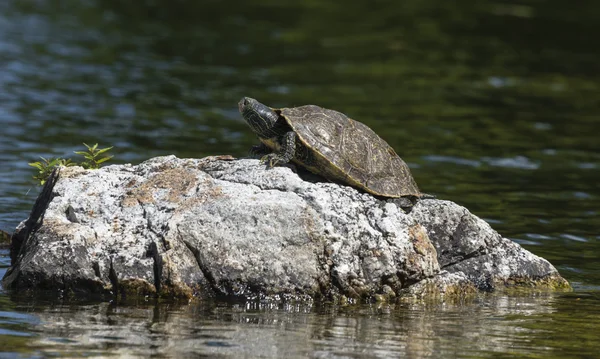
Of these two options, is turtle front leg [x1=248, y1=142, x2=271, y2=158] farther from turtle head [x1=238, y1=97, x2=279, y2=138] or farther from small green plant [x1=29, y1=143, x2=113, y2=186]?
small green plant [x1=29, y1=143, x2=113, y2=186]

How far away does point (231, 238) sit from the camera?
730 cm

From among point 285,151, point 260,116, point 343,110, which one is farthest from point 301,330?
point 343,110

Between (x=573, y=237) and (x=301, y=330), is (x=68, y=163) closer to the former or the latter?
(x=301, y=330)

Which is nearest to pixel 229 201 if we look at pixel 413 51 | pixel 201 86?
pixel 201 86

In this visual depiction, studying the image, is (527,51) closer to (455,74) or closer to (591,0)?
(455,74)

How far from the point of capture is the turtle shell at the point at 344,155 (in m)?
7.73

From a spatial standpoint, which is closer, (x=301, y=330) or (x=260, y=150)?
(x=301, y=330)

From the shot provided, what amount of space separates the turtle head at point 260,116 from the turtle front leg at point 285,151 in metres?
0.21

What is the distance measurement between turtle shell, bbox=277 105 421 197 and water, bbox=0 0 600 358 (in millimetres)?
1049

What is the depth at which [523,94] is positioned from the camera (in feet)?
63.0

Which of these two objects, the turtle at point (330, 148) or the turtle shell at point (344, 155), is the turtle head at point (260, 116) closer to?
the turtle at point (330, 148)

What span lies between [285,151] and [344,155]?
0.48 m

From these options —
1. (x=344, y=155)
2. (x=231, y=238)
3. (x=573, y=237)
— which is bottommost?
(x=231, y=238)

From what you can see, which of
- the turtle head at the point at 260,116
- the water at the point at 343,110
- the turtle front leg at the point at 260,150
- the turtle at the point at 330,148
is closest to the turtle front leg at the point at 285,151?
the turtle at the point at 330,148
